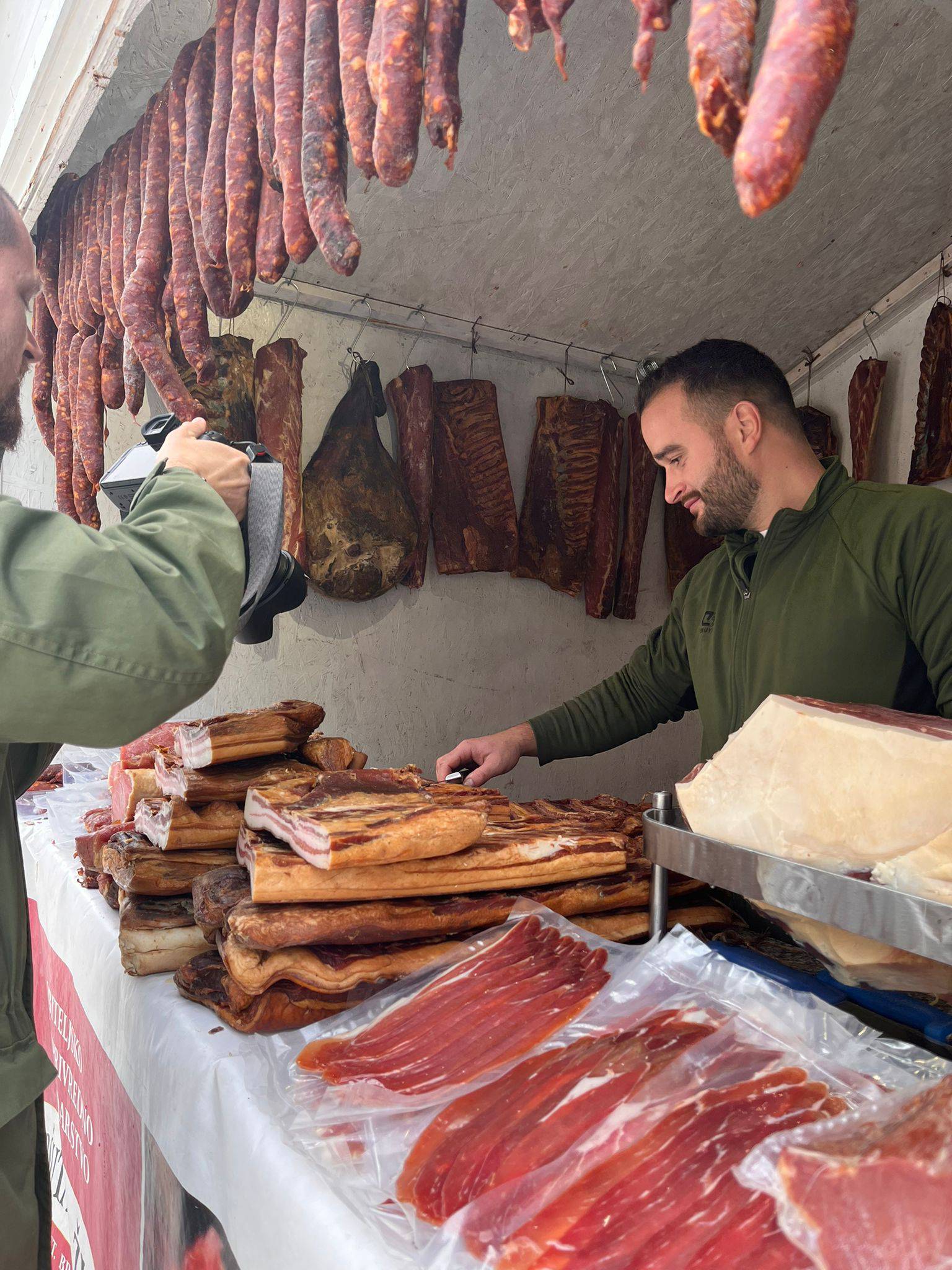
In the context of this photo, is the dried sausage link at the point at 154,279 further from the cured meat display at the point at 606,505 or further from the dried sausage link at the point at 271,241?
the cured meat display at the point at 606,505

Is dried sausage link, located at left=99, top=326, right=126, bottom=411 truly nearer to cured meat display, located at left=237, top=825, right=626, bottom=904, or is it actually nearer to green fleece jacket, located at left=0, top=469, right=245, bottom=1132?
cured meat display, located at left=237, top=825, right=626, bottom=904

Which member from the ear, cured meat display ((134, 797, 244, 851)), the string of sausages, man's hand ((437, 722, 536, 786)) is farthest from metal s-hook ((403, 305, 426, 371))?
cured meat display ((134, 797, 244, 851))

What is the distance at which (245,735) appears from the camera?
Answer: 212cm

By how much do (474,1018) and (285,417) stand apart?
3.45 meters

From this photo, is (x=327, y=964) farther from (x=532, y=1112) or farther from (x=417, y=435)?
(x=417, y=435)

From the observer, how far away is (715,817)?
1.41m

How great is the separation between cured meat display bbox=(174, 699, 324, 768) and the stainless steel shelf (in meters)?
1.04

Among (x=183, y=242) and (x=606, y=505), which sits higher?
(x=183, y=242)

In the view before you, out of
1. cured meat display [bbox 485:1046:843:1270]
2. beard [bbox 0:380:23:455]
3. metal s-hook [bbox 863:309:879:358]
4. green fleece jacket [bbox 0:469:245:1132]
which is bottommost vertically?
cured meat display [bbox 485:1046:843:1270]

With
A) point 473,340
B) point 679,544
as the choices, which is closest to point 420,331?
point 473,340

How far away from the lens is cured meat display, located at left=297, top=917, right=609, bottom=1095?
1.38 m

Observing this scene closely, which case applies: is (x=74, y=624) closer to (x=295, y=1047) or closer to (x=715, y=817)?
(x=295, y=1047)

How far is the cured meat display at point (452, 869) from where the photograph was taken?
1.60 metres

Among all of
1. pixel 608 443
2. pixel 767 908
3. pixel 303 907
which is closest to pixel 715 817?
pixel 767 908
